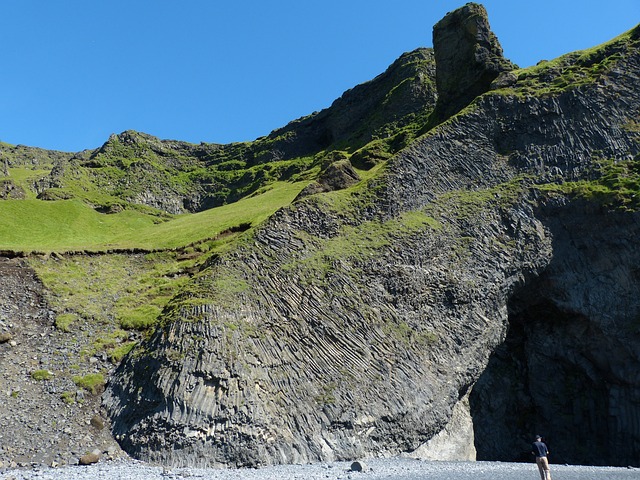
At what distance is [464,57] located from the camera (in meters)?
57.7

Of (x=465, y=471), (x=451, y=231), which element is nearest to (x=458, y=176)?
(x=451, y=231)

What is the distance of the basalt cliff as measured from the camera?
24781 mm

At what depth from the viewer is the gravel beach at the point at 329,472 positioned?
63.1 ft

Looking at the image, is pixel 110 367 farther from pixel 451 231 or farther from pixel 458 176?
pixel 458 176

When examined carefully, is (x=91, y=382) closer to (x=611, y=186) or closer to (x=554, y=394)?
(x=554, y=394)

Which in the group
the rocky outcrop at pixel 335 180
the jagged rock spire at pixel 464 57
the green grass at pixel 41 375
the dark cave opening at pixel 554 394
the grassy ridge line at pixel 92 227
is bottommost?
the dark cave opening at pixel 554 394

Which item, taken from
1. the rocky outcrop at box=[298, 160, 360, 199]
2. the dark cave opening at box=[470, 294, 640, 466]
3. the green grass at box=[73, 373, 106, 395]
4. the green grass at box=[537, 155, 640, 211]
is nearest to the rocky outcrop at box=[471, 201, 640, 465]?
the dark cave opening at box=[470, 294, 640, 466]

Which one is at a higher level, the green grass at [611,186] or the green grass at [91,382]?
the green grass at [611,186]

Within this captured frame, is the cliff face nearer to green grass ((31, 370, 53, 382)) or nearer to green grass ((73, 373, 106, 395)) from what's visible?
green grass ((73, 373, 106, 395))

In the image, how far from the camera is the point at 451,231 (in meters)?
36.5

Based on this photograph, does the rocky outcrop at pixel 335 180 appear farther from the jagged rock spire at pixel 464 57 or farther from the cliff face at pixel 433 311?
the jagged rock spire at pixel 464 57

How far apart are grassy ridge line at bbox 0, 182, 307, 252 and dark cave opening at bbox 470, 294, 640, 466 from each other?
25.3 meters

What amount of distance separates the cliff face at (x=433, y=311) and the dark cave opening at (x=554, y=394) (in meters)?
0.11

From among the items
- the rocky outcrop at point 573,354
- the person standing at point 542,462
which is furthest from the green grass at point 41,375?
the rocky outcrop at point 573,354
